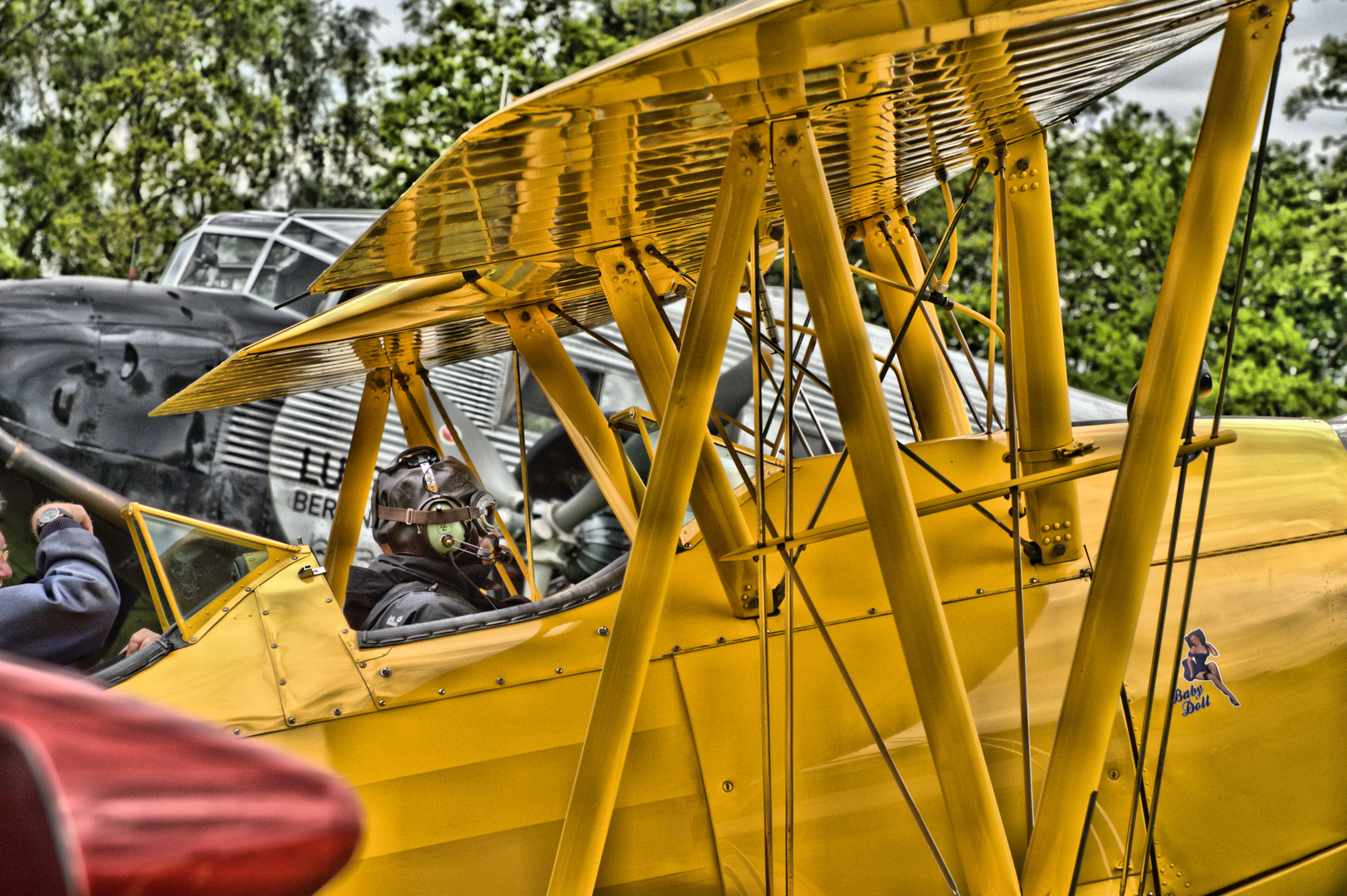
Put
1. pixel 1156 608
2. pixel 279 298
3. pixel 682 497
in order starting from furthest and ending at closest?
1. pixel 279 298
2. pixel 1156 608
3. pixel 682 497

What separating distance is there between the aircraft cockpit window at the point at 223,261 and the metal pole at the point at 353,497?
22.5ft

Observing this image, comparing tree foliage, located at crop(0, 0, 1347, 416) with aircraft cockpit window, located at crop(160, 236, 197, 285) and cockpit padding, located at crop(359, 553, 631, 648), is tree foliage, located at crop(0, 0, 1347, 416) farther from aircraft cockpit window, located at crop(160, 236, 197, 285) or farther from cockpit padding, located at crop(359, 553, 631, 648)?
cockpit padding, located at crop(359, 553, 631, 648)

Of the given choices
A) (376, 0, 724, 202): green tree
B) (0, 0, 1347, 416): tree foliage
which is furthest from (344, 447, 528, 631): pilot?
(376, 0, 724, 202): green tree

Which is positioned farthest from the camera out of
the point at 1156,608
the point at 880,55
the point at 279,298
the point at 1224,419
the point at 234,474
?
the point at 279,298

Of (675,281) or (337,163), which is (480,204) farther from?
(337,163)

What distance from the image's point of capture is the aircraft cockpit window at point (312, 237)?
35.8ft

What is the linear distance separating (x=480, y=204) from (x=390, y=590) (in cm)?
136

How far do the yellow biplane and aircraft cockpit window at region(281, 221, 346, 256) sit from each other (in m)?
8.42

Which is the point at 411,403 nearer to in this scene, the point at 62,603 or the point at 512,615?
the point at 62,603

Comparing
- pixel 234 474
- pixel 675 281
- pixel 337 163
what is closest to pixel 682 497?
pixel 675 281

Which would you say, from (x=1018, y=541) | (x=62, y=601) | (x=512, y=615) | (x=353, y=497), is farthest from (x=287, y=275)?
(x=1018, y=541)

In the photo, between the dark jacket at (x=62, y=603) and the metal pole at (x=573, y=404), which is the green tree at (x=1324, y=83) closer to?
the metal pole at (x=573, y=404)

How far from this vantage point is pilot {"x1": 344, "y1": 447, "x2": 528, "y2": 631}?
3.54m

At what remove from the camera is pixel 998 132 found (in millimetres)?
3096
